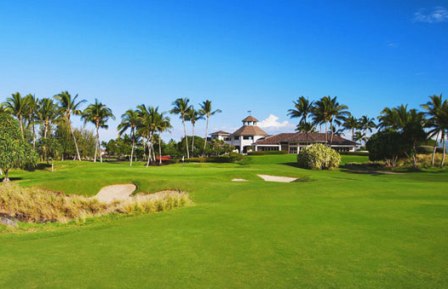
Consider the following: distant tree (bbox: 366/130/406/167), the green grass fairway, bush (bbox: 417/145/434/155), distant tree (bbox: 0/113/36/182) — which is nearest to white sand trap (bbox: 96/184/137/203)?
the green grass fairway

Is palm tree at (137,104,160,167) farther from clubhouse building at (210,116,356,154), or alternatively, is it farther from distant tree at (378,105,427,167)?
distant tree at (378,105,427,167)

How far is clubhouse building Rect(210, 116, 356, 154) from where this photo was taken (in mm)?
108375

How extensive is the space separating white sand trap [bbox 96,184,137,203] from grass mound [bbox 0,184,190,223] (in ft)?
14.0

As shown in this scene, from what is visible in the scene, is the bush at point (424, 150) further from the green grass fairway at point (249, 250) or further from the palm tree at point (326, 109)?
the green grass fairway at point (249, 250)

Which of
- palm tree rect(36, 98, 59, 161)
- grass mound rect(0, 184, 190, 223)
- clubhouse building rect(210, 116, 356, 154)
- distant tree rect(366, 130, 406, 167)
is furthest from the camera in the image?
clubhouse building rect(210, 116, 356, 154)

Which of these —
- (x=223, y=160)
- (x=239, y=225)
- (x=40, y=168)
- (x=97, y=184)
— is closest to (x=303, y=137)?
(x=223, y=160)

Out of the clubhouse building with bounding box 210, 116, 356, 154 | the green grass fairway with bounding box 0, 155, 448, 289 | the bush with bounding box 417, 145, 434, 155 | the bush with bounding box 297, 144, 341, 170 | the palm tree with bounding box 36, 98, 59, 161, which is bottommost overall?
the green grass fairway with bounding box 0, 155, 448, 289

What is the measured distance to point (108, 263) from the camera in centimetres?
905

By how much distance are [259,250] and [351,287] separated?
10.5 ft

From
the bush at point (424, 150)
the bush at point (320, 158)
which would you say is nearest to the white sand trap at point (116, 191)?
the bush at point (320, 158)

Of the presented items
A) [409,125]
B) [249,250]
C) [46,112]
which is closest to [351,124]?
[409,125]

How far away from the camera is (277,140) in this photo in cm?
11456

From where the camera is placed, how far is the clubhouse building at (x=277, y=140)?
10838cm

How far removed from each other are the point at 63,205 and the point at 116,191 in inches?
276
